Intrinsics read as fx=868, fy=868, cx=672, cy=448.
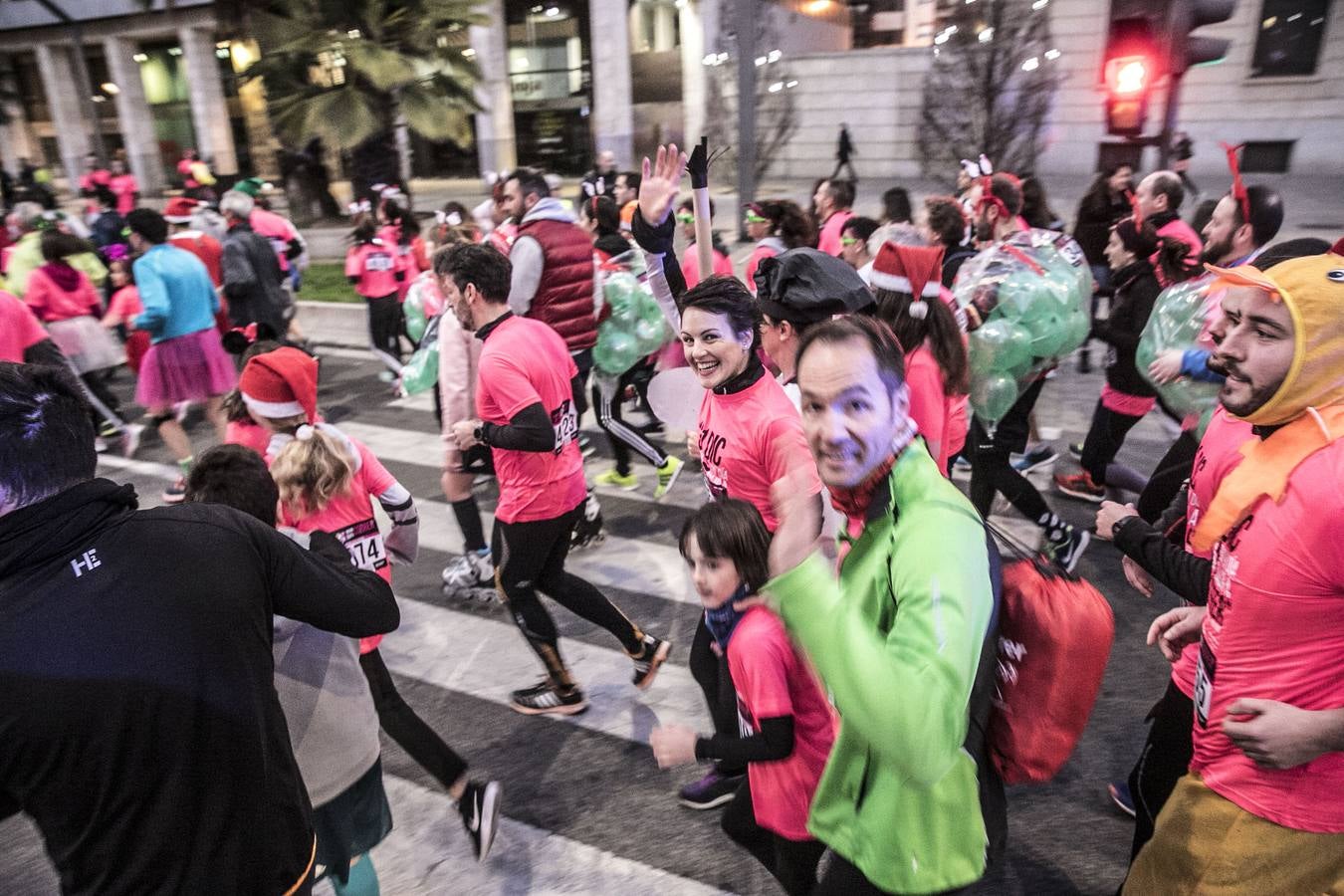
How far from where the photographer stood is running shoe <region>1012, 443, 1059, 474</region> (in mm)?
6223

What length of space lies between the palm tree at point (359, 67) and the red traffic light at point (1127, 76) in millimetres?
11647

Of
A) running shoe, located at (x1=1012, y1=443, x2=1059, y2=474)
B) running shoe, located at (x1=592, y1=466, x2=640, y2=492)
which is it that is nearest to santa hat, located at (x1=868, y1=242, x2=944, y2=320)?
running shoe, located at (x1=1012, y1=443, x2=1059, y2=474)

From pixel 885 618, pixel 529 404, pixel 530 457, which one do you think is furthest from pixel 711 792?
pixel 885 618

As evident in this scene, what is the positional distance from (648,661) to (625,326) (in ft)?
9.64

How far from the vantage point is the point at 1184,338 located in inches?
152

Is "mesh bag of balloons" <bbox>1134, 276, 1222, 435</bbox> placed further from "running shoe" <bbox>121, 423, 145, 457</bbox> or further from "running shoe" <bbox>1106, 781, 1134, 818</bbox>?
"running shoe" <bbox>121, 423, 145, 457</bbox>

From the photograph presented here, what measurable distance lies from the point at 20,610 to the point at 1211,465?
276 centimetres

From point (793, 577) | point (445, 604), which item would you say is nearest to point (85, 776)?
point (793, 577)

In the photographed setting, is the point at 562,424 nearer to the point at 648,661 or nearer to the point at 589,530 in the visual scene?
the point at 648,661

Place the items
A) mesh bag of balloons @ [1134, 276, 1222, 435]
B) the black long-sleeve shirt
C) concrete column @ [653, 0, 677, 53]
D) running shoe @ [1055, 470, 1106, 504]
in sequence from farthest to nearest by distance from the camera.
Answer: concrete column @ [653, 0, 677, 53] < running shoe @ [1055, 470, 1106, 504] < mesh bag of balloons @ [1134, 276, 1222, 435] < the black long-sleeve shirt

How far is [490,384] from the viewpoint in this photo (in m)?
3.48

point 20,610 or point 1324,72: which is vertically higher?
point 1324,72

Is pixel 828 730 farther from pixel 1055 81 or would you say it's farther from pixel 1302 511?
pixel 1055 81

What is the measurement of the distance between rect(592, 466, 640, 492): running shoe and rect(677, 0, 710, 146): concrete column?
63.5ft
